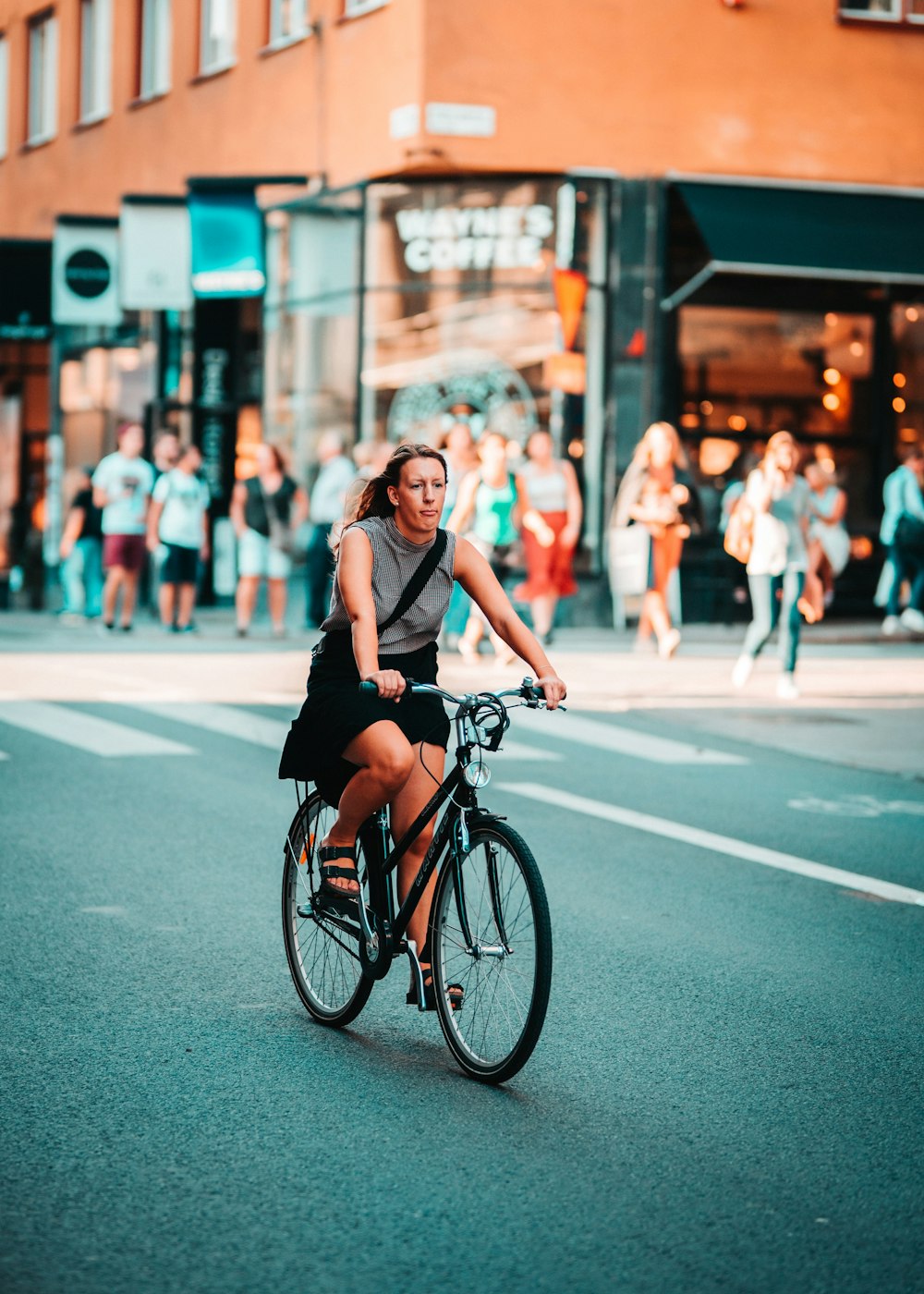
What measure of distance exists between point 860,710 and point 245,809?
602 cm

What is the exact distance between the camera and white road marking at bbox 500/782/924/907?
803 centimetres

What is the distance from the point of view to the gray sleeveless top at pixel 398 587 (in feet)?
17.8

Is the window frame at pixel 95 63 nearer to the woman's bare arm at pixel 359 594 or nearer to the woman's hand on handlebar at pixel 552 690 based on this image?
the woman's bare arm at pixel 359 594

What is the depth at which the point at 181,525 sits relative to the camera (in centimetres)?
1969

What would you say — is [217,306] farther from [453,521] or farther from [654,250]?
[453,521]

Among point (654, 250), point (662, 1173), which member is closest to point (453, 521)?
point (654, 250)

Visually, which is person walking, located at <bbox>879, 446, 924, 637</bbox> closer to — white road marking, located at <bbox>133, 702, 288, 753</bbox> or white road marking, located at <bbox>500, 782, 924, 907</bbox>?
white road marking, located at <bbox>133, 702, 288, 753</bbox>

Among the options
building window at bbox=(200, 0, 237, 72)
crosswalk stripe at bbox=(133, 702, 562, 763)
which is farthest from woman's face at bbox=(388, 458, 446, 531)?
building window at bbox=(200, 0, 237, 72)

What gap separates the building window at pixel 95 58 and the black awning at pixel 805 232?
1138 cm

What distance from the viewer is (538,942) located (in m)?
4.99

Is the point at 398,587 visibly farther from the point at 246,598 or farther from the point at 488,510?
the point at 246,598

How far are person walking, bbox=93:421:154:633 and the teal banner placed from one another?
10.9ft

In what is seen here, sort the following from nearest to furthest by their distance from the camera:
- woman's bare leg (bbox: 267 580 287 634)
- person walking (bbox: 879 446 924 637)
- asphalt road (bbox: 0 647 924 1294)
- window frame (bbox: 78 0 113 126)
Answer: asphalt road (bbox: 0 647 924 1294)
woman's bare leg (bbox: 267 580 287 634)
person walking (bbox: 879 446 924 637)
window frame (bbox: 78 0 113 126)

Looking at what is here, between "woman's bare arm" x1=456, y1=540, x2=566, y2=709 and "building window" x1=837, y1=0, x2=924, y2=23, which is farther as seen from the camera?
"building window" x1=837, y1=0, x2=924, y2=23
